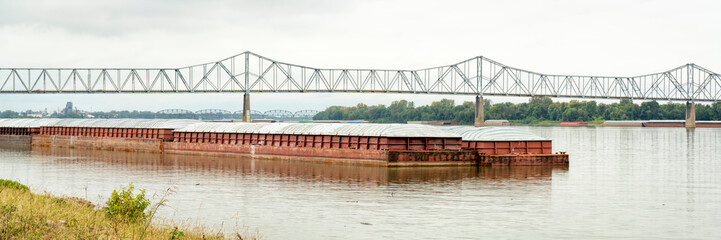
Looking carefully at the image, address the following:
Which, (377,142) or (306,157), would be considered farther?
(306,157)

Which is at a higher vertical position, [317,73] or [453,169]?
[317,73]

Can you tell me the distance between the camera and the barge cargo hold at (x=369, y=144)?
5519 centimetres

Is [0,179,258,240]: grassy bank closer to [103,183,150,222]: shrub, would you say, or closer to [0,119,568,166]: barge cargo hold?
[103,183,150,222]: shrub

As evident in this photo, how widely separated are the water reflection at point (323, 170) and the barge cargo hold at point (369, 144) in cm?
118

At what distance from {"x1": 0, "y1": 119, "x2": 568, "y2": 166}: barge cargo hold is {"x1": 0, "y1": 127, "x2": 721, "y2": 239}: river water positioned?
1.65 m

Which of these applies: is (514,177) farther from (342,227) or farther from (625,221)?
(342,227)

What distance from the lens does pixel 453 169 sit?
5309 centimetres

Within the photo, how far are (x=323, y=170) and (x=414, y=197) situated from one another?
54.7ft

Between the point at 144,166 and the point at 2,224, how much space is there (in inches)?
1628

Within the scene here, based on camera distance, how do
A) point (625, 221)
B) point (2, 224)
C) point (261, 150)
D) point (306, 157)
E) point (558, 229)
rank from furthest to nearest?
point (261, 150) < point (306, 157) < point (625, 221) < point (558, 229) < point (2, 224)

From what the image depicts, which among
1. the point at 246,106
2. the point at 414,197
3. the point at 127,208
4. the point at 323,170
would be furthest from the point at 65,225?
the point at 246,106

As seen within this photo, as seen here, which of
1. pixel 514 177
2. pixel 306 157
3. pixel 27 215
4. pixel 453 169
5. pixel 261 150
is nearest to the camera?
pixel 27 215

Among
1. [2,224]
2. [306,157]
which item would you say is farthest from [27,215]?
[306,157]

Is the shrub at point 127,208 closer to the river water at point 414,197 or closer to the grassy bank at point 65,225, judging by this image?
the grassy bank at point 65,225
